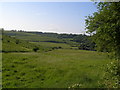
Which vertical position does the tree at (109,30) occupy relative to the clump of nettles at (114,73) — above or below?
above

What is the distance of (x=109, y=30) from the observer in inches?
445

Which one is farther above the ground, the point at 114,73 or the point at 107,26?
the point at 107,26

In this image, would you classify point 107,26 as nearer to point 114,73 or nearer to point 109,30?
point 109,30

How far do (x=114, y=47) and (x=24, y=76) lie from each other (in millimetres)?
16390

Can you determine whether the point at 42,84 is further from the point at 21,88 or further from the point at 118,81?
the point at 118,81

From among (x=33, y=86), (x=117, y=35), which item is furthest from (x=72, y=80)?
(x=117, y=35)

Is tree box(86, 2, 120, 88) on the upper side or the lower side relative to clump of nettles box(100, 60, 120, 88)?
upper

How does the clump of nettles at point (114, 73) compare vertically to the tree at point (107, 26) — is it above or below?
below

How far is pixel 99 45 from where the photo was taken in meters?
13.6

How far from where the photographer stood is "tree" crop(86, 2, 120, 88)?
11.6 m

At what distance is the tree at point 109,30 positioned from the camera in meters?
11.6

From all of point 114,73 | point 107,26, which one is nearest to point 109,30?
point 107,26

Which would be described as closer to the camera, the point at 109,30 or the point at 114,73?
the point at 109,30

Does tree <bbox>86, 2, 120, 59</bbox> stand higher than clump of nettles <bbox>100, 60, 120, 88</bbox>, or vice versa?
tree <bbox>86, 2, 120, 59</bbox>
